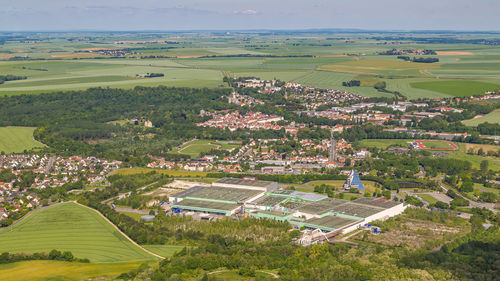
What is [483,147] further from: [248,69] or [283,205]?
[248,69]

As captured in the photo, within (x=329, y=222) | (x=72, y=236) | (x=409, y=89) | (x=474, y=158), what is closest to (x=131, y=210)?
(x=72, y=236)

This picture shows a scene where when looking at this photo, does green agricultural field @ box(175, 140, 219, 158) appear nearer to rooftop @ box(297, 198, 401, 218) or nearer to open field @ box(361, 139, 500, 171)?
open field @ box(361, 139, 500, 171)

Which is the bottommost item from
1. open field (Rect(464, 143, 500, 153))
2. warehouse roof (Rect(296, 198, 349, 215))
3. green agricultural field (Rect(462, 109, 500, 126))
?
warehouse roof (Rect(296, 198, 349, 215))

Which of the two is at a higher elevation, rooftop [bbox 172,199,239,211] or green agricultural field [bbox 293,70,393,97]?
green agricultural field [bbox 293,70,393,97]

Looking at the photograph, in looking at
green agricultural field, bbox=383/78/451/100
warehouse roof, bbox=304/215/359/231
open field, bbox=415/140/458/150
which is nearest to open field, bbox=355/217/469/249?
warehouse roof, bbox=304/215/359/231

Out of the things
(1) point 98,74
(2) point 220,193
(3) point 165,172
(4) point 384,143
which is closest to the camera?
(2) point 220,193

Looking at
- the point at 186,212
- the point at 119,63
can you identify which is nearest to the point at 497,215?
the point at 186,212
